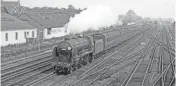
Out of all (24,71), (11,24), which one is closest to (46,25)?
(11,24)

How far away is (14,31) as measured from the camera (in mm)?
40906

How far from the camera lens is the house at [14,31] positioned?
38.6 meters

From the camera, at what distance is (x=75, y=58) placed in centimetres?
2411

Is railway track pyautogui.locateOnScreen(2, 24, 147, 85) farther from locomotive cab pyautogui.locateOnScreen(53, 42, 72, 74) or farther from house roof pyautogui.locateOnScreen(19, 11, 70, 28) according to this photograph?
house roof pyautogui.locateOnScreen(19, 11, 70, 28)

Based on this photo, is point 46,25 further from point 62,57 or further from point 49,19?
point 62,57

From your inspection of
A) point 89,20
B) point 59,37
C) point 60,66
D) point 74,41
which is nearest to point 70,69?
point 60,66

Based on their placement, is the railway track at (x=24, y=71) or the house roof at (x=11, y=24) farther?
the house roof at (x=11, y=24)

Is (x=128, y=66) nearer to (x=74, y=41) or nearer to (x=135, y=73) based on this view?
(x=135, y=73)

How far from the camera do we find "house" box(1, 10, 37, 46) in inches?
1520

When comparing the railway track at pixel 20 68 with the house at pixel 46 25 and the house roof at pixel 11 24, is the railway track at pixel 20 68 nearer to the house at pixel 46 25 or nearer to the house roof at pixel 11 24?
the house roof at pixel 11 24

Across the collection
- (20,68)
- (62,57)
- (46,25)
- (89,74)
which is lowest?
(89,74)

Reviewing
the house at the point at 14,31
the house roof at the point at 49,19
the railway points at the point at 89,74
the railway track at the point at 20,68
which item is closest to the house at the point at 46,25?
the house roof at the point at 49,19

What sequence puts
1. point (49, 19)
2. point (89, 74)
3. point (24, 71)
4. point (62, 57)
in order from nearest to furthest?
point (89, 74) → point (62, 57) → point (24, 71) → point (49, 19)

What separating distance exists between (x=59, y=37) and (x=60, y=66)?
32588 mm
